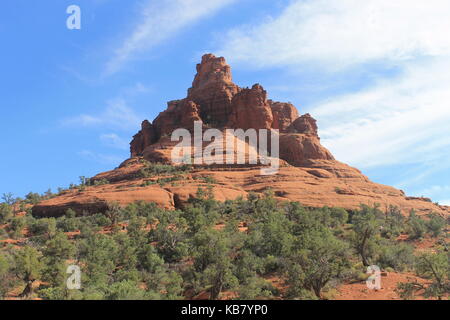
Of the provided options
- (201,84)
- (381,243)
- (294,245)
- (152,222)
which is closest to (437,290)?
(294,245)

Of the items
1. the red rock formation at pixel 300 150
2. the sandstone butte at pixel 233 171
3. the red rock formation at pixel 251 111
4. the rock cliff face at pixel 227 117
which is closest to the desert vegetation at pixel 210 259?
the sandstone butte at pixel 233 171

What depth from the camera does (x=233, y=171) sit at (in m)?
62.2

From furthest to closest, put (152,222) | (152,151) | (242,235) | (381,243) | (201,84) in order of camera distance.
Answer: (201,84), (152,151), (152,222), (381,243), (242,235)

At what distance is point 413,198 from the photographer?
66812mm

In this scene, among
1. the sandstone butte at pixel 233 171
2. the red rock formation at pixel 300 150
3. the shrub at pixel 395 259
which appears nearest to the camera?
the shrub at pixel 395 259

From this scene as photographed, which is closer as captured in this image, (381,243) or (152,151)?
(381,243)

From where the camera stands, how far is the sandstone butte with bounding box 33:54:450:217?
4984 cm

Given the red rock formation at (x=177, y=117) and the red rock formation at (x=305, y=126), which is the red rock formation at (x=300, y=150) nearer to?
the red rock formation at (x=305, y=126)

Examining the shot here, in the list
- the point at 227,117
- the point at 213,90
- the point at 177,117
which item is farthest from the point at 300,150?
the point at 177,117

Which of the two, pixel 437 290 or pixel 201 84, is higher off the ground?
pixel 201 84

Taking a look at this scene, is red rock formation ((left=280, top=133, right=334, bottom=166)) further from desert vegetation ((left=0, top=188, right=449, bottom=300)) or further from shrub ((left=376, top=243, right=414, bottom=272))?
shrub ((left=376, top=243, right=414, bottom=272))

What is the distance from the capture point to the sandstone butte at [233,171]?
1962 inches
